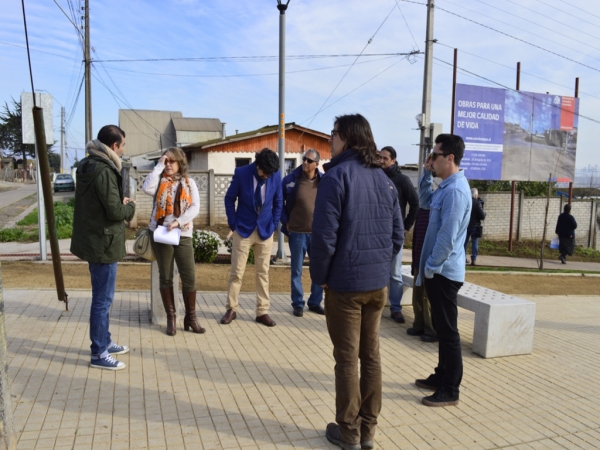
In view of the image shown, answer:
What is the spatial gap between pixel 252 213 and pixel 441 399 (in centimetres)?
275

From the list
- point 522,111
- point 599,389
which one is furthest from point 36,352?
point 522,111

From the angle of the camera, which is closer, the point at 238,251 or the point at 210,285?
the point at 238,251

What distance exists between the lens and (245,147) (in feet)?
74.3

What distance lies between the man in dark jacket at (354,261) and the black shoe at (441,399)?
2.64ft

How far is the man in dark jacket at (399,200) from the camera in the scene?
5.56 m

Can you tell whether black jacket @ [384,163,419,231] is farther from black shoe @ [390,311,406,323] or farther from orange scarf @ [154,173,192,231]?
orange scarf @ [154,173,192,231]

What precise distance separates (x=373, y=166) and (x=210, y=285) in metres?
5.50

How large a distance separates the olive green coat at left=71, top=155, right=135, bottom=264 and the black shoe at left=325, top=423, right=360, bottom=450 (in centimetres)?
218

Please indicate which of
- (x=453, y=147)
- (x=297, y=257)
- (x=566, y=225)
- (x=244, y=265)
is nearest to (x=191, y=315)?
(x=244, y=265)

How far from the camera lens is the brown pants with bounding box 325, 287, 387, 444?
2990 millimetres

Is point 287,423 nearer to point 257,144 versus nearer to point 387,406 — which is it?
point 387,406

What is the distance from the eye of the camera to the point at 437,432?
11.0ft

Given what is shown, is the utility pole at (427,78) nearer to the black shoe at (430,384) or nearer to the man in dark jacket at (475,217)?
the man in dark jacket at (475,217)

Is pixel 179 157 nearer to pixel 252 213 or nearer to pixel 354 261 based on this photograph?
pixel 252 213
